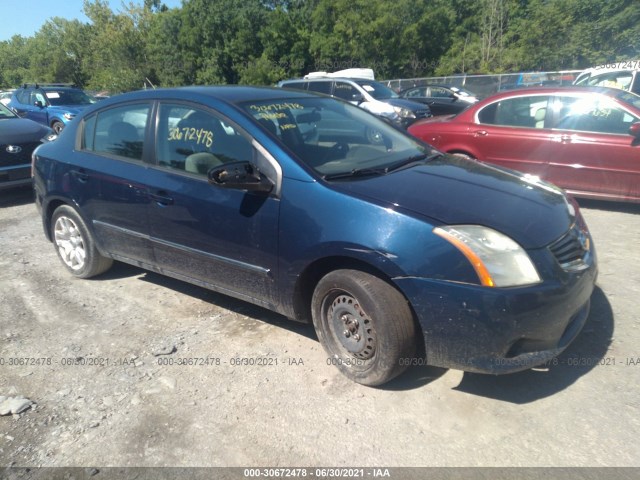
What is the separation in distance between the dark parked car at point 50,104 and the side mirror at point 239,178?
36.7 feet

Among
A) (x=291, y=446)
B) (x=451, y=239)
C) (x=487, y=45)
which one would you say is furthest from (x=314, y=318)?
(x=487, y=45)

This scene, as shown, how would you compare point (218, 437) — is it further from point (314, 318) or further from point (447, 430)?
point (447, 430)

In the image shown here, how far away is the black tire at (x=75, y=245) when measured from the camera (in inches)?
179

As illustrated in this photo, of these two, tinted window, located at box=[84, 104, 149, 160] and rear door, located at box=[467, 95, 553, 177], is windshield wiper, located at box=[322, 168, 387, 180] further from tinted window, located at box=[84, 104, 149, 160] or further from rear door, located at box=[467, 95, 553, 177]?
rear door, located at box=[467, 95, 553, 177]

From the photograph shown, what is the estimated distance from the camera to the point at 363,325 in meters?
2.90

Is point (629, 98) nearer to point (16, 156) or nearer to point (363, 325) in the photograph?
point (363, 325)

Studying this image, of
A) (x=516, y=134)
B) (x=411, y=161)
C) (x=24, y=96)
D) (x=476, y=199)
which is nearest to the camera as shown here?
(x=476, y=199)

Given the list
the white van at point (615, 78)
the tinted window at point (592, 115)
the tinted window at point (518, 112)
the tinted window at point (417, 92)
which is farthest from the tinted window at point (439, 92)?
the tinted window at point (592, 115)

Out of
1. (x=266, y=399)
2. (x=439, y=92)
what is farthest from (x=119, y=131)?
(x=439, y=92)

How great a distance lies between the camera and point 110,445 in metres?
2.62

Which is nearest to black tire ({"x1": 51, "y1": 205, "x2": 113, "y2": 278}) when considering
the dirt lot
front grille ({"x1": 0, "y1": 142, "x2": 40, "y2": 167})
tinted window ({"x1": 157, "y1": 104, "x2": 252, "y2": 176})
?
the dirt lot

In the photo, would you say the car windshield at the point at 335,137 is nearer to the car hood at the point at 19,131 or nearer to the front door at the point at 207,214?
the front door at the point at 207,214

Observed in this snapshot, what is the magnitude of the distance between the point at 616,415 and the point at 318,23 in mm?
47430

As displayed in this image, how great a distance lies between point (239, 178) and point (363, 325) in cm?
114
